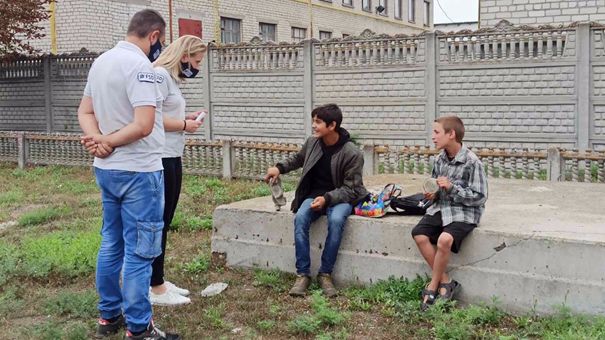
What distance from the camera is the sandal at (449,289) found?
5.00 m

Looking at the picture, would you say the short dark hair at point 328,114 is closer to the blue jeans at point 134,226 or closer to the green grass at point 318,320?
the green grass at point 318,320

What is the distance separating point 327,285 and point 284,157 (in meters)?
6.30

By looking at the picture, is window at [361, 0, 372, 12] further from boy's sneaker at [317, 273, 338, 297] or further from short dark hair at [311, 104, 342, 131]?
boy's sneaker at [317, 273, 338, 297]

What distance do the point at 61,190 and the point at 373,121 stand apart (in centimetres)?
585

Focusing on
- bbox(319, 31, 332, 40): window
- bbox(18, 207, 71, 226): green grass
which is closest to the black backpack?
bbox(18, 207, 71, 226): green grass

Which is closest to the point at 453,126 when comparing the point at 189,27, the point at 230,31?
the point at 189,27

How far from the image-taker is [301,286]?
551 cm

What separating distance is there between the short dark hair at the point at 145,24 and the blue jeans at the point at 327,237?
1926mm

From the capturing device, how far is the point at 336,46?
1414cm

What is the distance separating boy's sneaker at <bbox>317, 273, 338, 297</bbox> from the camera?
5.44 meters

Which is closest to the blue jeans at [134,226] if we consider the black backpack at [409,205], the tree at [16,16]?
the black backpack at [409,205]

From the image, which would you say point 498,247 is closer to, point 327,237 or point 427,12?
point 327,237

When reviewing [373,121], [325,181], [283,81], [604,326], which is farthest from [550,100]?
[604,326]

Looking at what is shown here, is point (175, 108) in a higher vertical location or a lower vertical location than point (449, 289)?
higher
